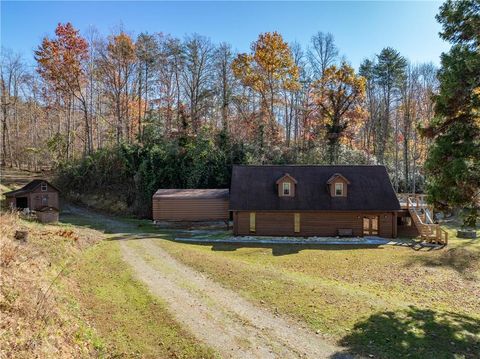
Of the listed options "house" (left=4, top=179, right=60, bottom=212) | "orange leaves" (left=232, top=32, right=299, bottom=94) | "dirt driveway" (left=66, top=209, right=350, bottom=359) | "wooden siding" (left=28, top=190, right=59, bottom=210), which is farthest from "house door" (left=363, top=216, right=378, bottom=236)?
"wooden siding" (left=28, top=190, right=59, bottom=210)

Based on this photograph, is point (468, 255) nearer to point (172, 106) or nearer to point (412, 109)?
point (412, 109)

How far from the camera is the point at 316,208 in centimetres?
2627

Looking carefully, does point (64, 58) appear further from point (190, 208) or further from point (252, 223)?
point (252, 223)

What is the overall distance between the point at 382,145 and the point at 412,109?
554 cm

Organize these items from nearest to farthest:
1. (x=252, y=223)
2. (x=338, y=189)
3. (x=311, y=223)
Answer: (x=311, y=223)
(x=252, y=223)
(x=338, y=189)

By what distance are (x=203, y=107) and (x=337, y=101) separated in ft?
52.7

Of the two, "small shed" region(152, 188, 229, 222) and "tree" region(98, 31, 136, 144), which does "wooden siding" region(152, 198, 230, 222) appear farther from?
"tree" region(98, 31, 136, 144)

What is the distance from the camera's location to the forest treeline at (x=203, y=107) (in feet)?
116

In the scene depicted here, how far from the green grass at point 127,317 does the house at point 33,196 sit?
54.4 feet

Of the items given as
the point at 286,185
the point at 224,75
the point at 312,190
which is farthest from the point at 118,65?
the point at 312,190

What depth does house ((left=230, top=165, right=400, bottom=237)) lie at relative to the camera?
86.3 feet

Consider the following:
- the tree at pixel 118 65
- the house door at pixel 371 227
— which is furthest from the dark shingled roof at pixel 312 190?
the tree at pixel 118 65

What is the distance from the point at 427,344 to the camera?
31.3 feet

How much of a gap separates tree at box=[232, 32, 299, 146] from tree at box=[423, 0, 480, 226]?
25313 mm
